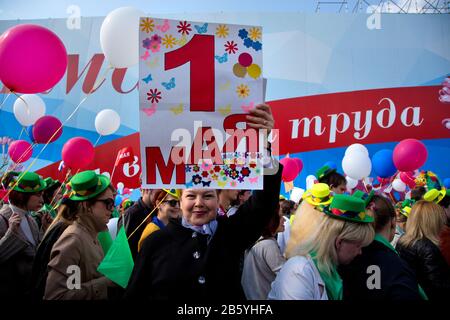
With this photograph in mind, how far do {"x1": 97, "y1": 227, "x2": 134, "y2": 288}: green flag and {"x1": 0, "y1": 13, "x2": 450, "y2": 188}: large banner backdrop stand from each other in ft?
25.6

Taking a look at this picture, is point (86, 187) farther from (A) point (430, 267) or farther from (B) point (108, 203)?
(A) point (430, 267)

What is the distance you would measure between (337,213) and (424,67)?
9.50m

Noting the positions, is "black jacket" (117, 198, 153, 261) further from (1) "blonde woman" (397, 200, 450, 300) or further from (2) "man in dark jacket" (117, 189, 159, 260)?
(1) "blonde woman" (397, 200, 450, 300)

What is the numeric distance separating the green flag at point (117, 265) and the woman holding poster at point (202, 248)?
399 mm

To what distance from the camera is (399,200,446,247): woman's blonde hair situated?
3.14 metres

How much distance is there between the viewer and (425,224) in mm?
3168

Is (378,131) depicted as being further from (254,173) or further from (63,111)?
(254,173)

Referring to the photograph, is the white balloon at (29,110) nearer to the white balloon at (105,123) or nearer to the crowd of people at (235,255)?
the white balloon at (105,123)

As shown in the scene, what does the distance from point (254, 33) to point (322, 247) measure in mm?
1027

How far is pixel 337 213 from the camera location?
2.14 meters

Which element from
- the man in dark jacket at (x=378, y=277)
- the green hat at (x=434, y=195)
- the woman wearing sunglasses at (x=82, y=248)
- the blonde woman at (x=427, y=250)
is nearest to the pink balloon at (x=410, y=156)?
the green hat at (x=434, y=195)

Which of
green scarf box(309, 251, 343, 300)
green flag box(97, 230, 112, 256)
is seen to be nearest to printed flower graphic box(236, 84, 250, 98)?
green scarf box(309, 251, 343, 300)

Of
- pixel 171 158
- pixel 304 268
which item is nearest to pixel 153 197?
pixel 171 158
